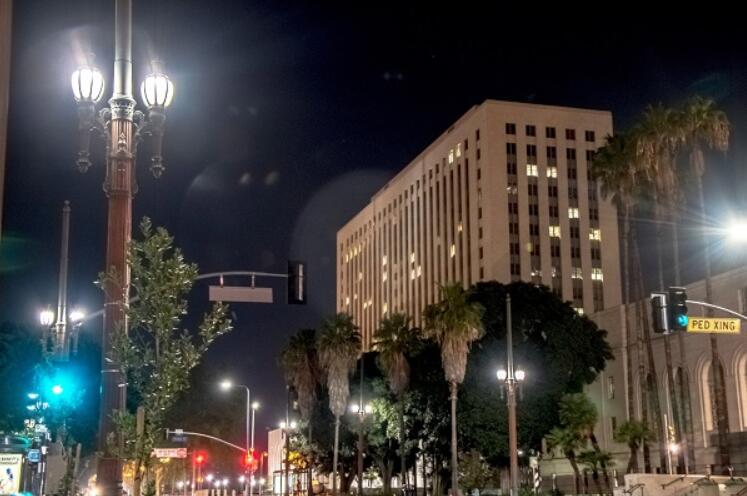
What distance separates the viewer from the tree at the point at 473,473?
57625 millimetres

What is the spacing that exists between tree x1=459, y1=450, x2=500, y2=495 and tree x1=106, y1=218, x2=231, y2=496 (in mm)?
43337

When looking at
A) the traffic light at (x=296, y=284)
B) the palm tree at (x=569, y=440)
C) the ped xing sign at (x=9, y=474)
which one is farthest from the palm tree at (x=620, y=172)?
the ped xing sign at (x=9, y=474)

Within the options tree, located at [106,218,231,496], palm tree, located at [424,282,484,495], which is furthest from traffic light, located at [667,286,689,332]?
palm tree, located at [424,282,484,495]

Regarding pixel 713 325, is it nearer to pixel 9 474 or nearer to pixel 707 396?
pixel 9 474

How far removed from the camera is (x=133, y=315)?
592 inches

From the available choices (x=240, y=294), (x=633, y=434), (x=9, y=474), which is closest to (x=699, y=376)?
(x=633, y=434)

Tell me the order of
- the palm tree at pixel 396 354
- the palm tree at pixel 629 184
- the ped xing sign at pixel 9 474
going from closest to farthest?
the ped xing sign at pixel 9 474 → the palm tree at pixel 629 184 → the palm tree at pixel 396 354

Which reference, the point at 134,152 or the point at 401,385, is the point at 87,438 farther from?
the point at 134,152

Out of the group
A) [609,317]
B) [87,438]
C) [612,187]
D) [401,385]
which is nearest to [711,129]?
[612,187]

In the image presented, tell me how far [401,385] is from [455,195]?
6888cm

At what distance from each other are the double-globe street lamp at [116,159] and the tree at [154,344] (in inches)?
8.9

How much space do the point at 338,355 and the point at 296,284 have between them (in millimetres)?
47829

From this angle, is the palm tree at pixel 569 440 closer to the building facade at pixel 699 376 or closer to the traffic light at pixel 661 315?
the building facade at pixel 699 376

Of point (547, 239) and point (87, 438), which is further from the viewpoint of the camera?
point (547, 239)
